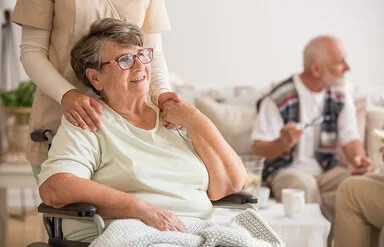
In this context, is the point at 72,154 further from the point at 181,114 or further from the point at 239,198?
the point at 239,198

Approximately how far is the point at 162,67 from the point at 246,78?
2398 millimetres

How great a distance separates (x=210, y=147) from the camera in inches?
90.0

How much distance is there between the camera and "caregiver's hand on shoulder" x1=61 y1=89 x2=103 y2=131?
2188mm

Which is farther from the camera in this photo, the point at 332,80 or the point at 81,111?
the point at 332,80

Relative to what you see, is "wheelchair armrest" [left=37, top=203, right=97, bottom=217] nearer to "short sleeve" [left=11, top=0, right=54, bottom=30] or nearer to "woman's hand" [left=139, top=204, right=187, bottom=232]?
"woman's hand" [left=139, top=204, right=187, bottom=232]

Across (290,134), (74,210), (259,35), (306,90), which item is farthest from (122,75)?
(259,35)

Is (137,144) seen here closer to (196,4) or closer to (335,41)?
(335,41)

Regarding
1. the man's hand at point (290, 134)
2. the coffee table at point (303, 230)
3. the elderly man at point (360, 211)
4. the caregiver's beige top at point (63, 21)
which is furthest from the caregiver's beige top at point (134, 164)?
the man's hand at point (290, 134)

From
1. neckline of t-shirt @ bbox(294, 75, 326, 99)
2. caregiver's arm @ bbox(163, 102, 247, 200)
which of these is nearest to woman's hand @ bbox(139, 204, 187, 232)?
caregiver's arm @ bbox(163, 102, 247, 200)

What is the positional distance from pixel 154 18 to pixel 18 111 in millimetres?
1399

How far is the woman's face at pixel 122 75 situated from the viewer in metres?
2.24

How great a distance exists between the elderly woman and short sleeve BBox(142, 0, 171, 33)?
205 millimetres

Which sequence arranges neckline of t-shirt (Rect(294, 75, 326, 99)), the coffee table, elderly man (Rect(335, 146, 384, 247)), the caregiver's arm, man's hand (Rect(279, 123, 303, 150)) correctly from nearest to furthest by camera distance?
the caregiver's arm → the coffee table → elderly man (Rect(335, 146, 384, 247)) → man's hand (Rect(279, 123, 303, 150)) → neckline of t-shirt (Rect(294, 75, 326, 99))

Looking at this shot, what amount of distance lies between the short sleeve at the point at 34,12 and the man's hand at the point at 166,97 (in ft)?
1.44
